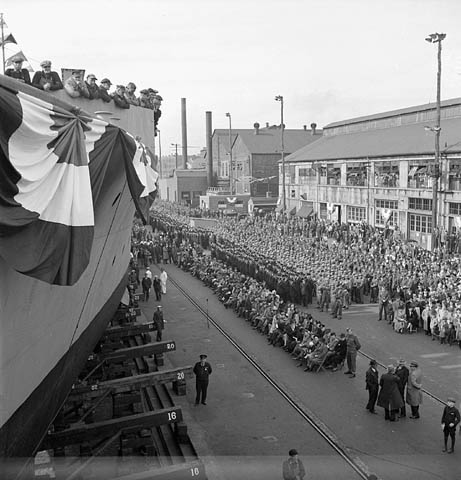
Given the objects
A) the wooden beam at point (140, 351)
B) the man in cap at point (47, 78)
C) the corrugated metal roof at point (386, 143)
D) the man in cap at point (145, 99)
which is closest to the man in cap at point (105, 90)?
the man in cap at point (47, 78)

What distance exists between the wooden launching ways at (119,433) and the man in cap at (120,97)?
4.94 m

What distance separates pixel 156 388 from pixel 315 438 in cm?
362

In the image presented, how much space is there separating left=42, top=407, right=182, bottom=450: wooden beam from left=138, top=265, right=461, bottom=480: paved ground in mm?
1145

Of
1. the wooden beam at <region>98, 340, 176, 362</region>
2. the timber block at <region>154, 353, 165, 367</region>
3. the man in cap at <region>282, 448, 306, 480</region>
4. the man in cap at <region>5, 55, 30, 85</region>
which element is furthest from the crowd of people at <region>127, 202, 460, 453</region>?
the man in cap at <region>5, 55, 30, 85</region>

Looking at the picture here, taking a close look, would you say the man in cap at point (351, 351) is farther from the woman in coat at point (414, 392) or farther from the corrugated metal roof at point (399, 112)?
the corrugated metal roof at point (399, 112)

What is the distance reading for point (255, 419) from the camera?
32.8 ft

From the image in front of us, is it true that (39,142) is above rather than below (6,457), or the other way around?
above

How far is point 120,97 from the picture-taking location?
1134 cm

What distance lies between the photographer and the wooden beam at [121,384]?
28.2ft

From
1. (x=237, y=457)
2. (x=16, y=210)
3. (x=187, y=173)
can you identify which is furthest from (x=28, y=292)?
(x=187, y=173)

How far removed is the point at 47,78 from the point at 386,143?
29930mm

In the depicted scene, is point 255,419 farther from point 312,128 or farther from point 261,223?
point 312,128

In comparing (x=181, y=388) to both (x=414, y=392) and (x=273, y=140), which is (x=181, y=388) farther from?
(x=273, y=140)

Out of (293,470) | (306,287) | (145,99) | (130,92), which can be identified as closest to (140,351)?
(293,470)
